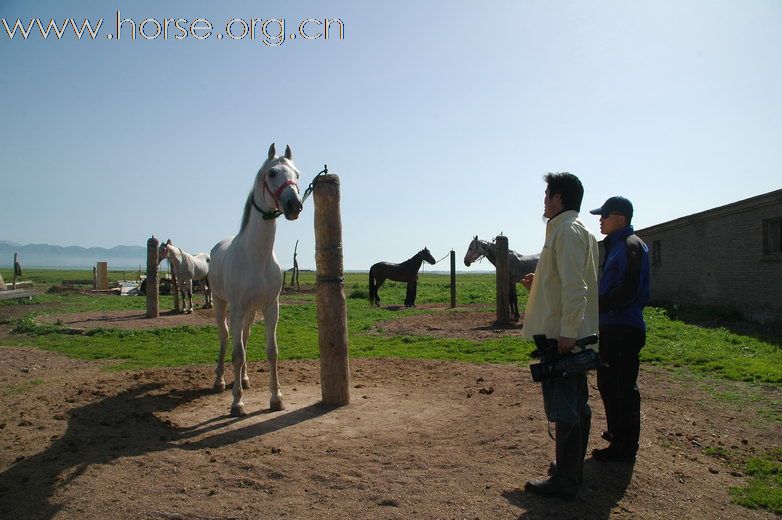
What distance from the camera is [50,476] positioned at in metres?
3.82

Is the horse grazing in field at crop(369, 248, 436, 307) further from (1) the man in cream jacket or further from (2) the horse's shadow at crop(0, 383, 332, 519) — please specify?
Result: (1) the man in cream jacket

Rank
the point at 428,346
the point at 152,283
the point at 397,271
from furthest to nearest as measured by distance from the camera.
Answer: the point at 397,271 < the point at 152,283 < the point at 428,346

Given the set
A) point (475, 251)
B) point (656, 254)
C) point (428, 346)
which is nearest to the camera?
point (428, 346)

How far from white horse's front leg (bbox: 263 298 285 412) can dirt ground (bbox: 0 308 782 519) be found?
0.61 ft

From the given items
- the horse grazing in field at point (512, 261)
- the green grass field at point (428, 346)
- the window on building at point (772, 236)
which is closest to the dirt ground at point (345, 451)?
the green grass field at point (428, 346)

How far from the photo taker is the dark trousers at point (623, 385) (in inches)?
163

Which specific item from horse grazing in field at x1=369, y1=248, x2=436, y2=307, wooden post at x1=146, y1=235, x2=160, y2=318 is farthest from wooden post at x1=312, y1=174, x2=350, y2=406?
horse grazing in field at x1=369, y1=248, x2=436, y2=307

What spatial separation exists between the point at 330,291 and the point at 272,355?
99 cm

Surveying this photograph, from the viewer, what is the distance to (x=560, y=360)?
3443 millimetres

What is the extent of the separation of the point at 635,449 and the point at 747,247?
13.2m

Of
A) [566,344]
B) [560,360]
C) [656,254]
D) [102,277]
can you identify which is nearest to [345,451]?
[560,360]

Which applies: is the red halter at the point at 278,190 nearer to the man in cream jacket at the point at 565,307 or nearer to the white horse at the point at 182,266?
the man in cream jacket at the point at 565,307

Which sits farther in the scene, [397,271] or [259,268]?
[397,271]

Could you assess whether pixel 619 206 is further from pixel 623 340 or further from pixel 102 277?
pixel 102 277
